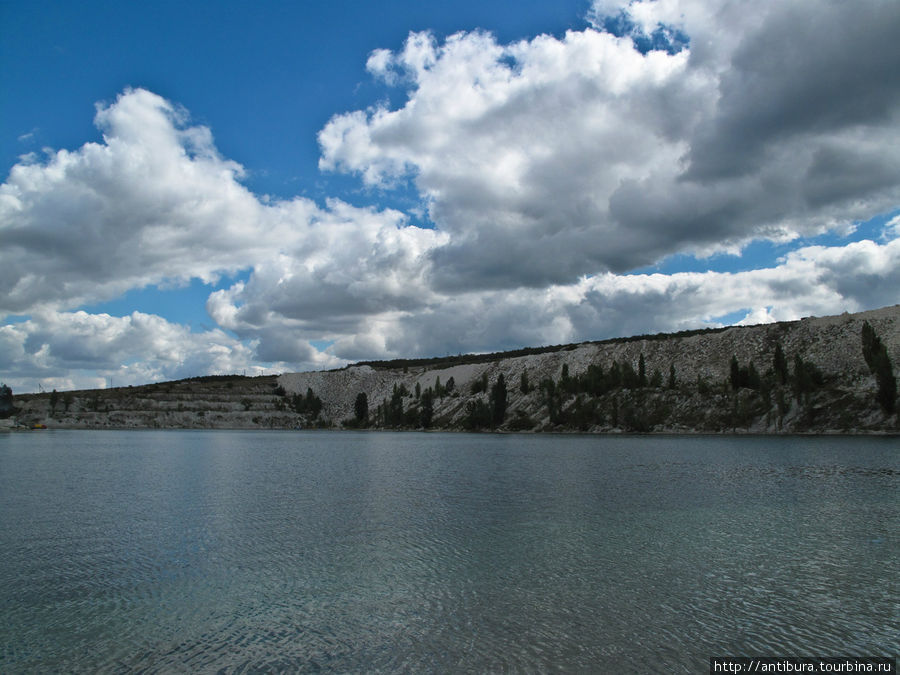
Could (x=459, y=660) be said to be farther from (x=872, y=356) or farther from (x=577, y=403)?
(x=577, y=403)

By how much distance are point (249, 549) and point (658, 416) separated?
117385 millimetres

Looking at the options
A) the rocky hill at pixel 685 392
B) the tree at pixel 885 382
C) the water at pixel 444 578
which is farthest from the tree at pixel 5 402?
the tree at pixel 885 382

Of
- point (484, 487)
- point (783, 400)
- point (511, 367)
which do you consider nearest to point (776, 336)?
point (783, 400)

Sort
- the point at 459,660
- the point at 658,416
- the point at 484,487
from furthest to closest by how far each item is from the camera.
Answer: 1. the point at 658,416
2. the point at 484,487
3. the point at 459,660

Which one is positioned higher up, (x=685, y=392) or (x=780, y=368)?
(x=780, y=368)

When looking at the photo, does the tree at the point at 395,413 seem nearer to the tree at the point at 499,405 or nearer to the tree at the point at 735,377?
the tree at the point at 499,405

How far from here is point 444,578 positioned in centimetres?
1589

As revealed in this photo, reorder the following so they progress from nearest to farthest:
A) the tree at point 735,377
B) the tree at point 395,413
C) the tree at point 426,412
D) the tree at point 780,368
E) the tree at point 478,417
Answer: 1. the tree at point 780,368
2. the tree at point 735,377
3. the tree at point 478,417
4. the tree at point 426,412
5. the tree at point 395,413

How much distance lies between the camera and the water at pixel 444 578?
1124 cm

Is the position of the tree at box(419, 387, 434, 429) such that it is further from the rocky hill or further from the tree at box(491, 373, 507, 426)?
the tree at box(491, 373, 507, 426)

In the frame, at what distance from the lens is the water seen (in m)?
11.2

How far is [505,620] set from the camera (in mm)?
12688

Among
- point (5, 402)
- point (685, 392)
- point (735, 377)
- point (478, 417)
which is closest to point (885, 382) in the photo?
point (735, 377)

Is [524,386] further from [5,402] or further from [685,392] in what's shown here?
[5,402]
